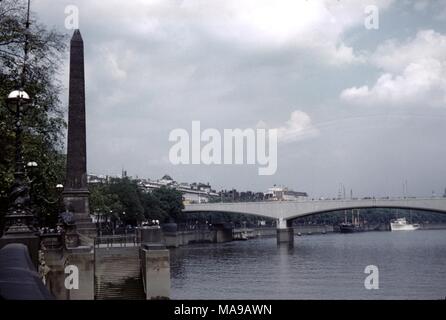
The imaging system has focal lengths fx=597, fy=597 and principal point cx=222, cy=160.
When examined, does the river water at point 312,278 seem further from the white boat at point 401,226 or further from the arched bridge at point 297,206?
the white boat at point 401,226

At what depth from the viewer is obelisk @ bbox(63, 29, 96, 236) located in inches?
894

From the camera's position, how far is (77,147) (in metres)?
23.1

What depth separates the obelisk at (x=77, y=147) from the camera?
74.5ft

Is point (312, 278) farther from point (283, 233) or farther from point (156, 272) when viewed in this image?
point (283, 233)

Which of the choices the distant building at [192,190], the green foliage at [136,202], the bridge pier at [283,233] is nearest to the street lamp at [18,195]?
the green foliage at [136,202]

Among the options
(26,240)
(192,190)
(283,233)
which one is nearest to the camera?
(26,240)

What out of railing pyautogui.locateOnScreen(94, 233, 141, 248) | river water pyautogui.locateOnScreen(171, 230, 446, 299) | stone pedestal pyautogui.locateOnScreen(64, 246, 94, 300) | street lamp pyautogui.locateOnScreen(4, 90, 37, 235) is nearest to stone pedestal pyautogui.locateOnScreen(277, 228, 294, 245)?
river water pyautogui.locateOnScreen(171, 230, 446, 299)

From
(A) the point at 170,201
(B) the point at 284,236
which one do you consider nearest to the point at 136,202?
(A) the point at 170,201

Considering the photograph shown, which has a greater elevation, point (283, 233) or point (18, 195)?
point (18, 195)

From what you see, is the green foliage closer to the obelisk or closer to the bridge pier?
the bridge pier

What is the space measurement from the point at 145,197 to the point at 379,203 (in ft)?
67.7

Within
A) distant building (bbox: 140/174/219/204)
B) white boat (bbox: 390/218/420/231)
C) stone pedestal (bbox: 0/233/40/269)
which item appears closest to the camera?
stone pedestal (bbox: 0/233/40/269)

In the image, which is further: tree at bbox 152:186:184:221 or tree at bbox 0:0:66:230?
tree at bbox 152:186:184:221

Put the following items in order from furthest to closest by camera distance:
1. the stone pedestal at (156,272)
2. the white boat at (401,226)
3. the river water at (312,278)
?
1. the white boat at (401,226)
2. the river water at (312,278)
3. the stone pedestal at (156,272)
